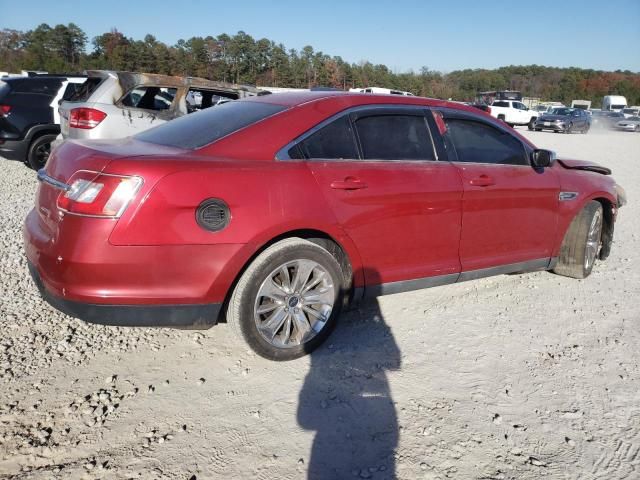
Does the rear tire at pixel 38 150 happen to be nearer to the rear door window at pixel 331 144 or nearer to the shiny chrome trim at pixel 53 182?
the shiny chrome trim at pixel 53 182

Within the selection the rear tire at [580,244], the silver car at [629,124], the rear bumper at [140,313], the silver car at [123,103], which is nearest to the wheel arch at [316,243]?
the rear bumper at [140,313]

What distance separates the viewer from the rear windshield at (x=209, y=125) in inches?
119

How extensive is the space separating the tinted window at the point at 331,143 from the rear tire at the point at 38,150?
7358 millimetres

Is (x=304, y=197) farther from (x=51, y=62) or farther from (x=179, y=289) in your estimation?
(x=51, y=62)

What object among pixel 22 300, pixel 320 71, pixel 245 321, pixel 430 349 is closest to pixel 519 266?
pixel 430 349

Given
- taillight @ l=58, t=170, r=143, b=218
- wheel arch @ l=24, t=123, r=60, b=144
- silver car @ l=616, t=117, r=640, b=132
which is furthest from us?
silver car @ l=616, t=117, r=640, b=132

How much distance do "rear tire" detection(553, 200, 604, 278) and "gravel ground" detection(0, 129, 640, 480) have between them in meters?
0.66

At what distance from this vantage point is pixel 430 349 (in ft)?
10.9

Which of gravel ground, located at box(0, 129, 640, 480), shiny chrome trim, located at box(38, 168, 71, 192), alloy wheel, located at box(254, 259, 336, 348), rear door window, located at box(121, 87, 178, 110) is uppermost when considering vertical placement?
rear door window, located at box(121, 87, 178, 110)

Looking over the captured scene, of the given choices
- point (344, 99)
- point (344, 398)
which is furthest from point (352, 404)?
point (344, 99)

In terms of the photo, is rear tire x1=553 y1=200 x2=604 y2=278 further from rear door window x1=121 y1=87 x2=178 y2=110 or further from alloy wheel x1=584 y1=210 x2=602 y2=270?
rear door window x1=121 y1=87 x2=178 y2=110

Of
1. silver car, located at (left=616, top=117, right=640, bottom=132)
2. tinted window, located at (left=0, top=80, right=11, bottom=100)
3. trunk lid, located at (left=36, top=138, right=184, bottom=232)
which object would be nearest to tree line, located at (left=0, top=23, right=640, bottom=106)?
silver car, located at (left=616, top=117, right=640, bottom=132)

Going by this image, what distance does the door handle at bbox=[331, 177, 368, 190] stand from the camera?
10.0ft

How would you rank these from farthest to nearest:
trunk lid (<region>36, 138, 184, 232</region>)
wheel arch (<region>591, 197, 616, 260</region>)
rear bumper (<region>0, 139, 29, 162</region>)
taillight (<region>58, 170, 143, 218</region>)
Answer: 1. rear bumper (<region>0, 139, 29, 162</region>)
2. wheel arch (<region>591, 197, 616, 260</region>)
3. trunk lid (<region>36, 138, 184, 232</region>)
4. taillight (<region>58, 170, 143, 218</region>)
